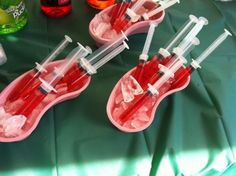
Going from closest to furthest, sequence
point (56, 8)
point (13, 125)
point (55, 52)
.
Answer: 1. point (13, 125)
2. point (55, 52)
3. point (56, 8)

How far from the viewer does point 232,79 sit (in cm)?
59

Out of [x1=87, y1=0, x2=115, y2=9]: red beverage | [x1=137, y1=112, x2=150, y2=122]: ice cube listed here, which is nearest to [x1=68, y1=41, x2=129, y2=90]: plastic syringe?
[x1=137, y1=112, x2=150, y2=122]: ice cube

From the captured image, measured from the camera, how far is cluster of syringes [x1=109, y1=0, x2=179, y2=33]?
60 cm

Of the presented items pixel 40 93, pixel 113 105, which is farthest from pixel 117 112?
pixel 40 93

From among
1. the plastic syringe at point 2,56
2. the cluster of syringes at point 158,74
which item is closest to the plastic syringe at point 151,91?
the cluster of syringes at point 158,74

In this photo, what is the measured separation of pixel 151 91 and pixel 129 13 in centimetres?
18

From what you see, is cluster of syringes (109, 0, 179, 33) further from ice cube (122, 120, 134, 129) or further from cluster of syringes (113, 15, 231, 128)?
ice cube (122, 120, 134, 129)

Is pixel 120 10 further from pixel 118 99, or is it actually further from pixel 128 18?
pixel 118 99

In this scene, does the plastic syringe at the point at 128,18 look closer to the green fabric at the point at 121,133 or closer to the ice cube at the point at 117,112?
the green fabric at the point at 121,133

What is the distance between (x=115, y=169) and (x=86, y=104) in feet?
0.40

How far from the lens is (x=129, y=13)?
59 cm

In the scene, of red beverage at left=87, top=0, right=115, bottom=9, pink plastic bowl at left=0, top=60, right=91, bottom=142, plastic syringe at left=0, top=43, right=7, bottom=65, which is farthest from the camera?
red beverage at left=87, top=0, right=115, bottom=9

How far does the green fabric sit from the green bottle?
16mm

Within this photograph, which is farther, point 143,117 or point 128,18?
point 128,18
